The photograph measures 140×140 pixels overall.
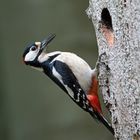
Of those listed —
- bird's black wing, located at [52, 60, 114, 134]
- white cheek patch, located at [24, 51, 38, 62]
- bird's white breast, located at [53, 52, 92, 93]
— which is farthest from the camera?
white cheek patch, located at [24, 51, 38, 62]

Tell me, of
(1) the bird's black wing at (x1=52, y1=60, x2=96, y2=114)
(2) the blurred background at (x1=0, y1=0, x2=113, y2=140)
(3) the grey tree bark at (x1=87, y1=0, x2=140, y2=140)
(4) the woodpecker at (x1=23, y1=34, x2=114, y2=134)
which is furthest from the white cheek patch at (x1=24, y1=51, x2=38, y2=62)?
(2) the blurred background at (x1=0, y1=0, x2=113, y2=140)

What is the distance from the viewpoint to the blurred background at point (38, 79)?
591cm

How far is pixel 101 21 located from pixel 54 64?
49cm

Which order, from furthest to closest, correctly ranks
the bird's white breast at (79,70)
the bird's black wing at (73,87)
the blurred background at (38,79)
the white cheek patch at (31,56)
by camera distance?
the blurred background at (38,79), the white cheek patch at (31,56), the bird's white breast at (79,70), the bird's black wing at (73,87)

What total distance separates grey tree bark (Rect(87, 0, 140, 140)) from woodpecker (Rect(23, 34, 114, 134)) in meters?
0.28

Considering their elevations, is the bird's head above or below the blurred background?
above

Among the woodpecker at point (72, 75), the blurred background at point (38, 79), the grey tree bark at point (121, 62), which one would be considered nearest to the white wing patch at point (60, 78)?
the woodpecker at point (72, 75)

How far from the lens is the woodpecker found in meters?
3.77

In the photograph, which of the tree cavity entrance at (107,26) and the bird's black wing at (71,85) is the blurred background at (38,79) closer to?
the bird's black wing at (71,85)

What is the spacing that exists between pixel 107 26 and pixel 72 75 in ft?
1.60

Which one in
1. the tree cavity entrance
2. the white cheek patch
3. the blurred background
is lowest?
the blurred background

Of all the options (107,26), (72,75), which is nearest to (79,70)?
(72,75)

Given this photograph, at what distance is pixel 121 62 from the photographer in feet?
10.6

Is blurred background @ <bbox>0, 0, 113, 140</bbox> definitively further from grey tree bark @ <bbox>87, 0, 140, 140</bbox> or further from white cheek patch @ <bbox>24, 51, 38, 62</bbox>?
grey tree bark @ <bbox>87, 0, 140, 140</bbox>
